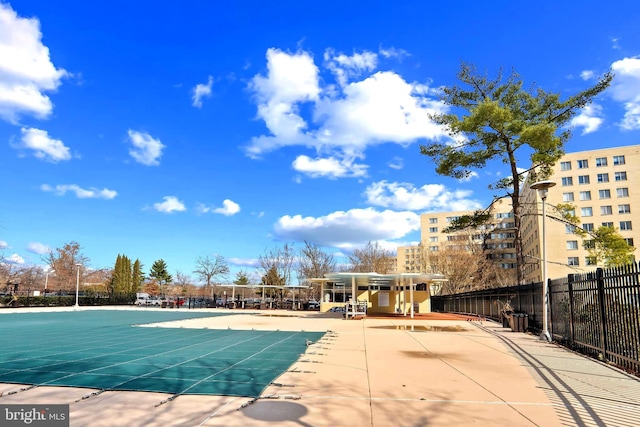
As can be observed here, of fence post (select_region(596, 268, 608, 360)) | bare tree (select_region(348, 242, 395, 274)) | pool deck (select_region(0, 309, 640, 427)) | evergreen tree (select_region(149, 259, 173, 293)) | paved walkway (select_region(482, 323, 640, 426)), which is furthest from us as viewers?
evergreen tree (select_region(149, 259, 173, 293))

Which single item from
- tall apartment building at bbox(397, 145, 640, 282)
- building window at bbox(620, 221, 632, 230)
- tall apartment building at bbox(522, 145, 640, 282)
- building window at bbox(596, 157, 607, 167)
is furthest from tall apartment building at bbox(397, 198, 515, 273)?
building window at bbox(620, 221, 632, 230)

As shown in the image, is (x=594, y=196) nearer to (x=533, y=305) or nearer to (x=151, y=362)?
(x=533, y=305)

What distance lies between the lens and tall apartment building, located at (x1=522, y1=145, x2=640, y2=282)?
61062 millimetres

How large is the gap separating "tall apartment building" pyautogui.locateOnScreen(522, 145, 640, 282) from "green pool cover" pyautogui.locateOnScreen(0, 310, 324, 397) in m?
59.5

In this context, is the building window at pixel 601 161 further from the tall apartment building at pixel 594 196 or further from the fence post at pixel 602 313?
the fence post at pixel 602 313

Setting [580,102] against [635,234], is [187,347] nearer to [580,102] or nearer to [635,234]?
[580,102]

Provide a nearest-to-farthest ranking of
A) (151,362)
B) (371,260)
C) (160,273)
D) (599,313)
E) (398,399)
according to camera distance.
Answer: (398,399) < (151,362) < (599,313) < (371,260) < (160,273)

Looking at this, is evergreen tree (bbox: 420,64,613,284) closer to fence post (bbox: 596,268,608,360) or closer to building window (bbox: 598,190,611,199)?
fence post (bbox: 596,268,608,360)

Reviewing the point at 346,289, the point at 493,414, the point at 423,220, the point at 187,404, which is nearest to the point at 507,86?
the point at 493,414

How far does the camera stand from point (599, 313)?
8523 mm

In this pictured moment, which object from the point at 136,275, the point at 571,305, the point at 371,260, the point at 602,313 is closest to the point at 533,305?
the point at 571,305

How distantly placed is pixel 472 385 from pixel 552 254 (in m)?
65.4

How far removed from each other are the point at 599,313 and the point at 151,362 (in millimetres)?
9196

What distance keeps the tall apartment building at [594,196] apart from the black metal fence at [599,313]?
53239mm
